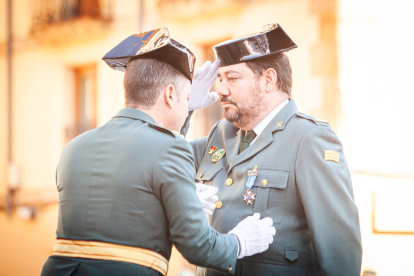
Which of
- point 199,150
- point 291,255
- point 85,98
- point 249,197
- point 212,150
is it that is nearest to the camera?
point 291,255

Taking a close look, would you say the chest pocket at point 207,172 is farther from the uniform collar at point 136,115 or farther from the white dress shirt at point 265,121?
the uniform collar at point 136,115

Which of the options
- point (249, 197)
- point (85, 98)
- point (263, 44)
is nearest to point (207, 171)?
point (249, 197)

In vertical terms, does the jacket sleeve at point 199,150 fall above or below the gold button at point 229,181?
above

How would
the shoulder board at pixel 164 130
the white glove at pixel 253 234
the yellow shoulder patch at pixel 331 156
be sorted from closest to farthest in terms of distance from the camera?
the shoulder board at pixel 164 130
the white glove at pixel 253 234
the yellow shoulder patch at pixel 331 156

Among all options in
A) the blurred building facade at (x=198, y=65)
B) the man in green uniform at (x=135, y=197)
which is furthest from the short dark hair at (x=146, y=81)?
the blurred building facade at (x=198, y=65)

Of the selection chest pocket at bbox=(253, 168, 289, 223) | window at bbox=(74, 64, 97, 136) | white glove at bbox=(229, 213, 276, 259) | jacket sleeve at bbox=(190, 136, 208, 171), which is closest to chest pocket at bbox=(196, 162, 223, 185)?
jacket sleeve at bbox=(190, 136, 208, 171)

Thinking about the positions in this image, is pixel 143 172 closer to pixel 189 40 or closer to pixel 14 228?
pixel 189 40

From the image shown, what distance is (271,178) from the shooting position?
226 centimetres

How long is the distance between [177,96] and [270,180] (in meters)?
0.60

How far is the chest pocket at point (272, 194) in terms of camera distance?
221 cm

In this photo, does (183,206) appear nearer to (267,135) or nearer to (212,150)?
(267,135)

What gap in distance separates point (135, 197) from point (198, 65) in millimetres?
5200

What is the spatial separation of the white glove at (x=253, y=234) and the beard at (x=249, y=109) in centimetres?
59

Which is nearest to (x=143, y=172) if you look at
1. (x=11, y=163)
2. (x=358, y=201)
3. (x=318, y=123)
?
(x=318, y=123)
